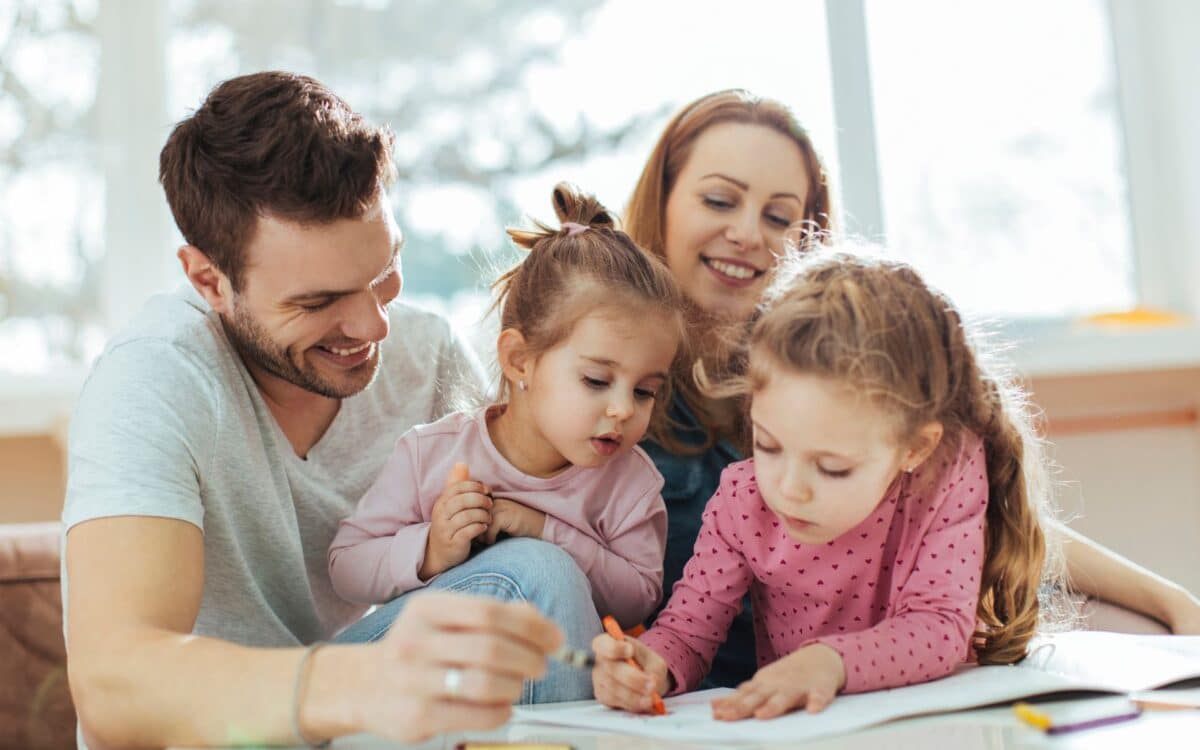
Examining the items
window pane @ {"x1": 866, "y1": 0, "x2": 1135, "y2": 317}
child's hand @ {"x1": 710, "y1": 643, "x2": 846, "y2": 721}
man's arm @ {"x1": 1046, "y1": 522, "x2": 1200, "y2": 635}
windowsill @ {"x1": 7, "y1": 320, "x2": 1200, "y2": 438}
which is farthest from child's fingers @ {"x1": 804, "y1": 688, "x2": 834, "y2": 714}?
window pane @ {"x1": 866, "y1": 0, "x2": 1135, "y2": 317}

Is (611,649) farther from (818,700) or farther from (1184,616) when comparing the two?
(1184,616)

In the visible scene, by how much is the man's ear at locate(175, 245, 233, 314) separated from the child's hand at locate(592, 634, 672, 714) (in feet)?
2.01

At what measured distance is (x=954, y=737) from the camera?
89 cm

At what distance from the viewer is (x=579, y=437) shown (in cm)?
125

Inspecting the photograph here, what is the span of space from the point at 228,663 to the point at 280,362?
0.46m

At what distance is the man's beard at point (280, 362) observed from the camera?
50.8 inches

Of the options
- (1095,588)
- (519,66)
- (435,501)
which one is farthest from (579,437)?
(519,66)

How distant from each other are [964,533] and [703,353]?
1.72 ft

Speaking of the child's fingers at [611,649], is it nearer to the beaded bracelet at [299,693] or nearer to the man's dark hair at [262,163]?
the beaded bracelet at [299,693]

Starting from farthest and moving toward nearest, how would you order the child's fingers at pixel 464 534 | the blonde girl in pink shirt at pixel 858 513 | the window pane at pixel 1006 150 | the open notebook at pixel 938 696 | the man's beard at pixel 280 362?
the window pane at pixel 1006 150, the man's beard at pixel 280 362, the child's fingers at pixel 464 534, the blonde girl in pink shirt at pixel 858 513, the open notebook at pixel 938 696

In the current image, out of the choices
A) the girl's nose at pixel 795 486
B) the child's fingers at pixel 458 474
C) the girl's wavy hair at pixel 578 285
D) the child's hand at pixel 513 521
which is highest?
the girl's wavy hair at pixel 578 285

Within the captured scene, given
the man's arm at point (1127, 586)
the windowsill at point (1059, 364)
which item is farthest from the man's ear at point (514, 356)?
the windowsill at point (1059, 364)

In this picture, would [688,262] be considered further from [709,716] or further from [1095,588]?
[709,716]

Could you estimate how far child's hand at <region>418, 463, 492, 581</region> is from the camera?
119 cm
